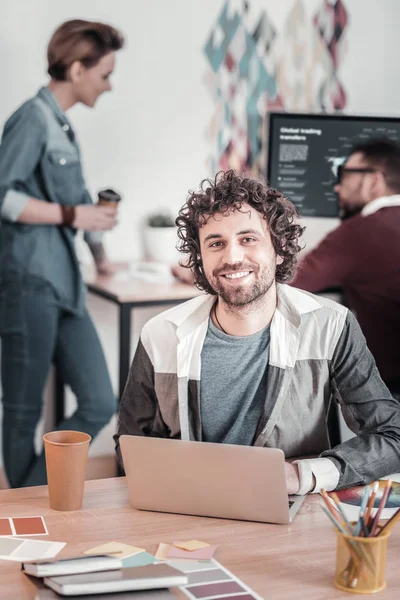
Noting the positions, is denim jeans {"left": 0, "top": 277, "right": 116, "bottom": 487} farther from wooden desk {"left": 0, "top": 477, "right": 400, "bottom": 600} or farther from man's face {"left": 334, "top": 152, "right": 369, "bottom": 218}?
wooden desk {"left": 0, "top": 477, "right": 400, "bottom": 600}

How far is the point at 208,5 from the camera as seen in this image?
3.94m

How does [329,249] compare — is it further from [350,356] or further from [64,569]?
[64,569]

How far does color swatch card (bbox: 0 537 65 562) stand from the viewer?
1358 mm

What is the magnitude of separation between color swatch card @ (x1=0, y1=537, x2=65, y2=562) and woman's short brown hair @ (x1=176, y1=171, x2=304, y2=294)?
703 mm

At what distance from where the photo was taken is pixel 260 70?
4.14 meters

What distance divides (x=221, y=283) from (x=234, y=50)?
2417 millimetres

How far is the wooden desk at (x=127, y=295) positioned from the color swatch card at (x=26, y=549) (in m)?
1.83

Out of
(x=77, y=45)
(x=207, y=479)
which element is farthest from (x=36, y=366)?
(x=207, y=479)

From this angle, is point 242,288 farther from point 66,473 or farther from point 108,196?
point 108,196

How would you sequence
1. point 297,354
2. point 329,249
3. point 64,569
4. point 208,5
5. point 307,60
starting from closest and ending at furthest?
1. point 64,569
2. point 297,354
3. point 329,249
4. point 208,5
5. point 307,60

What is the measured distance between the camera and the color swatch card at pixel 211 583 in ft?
4.06

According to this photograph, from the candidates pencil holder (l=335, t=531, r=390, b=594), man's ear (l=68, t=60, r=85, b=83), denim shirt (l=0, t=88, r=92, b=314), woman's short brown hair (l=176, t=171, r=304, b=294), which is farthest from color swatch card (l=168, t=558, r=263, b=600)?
man's ear (l=68, t=60, r=85, b=83)

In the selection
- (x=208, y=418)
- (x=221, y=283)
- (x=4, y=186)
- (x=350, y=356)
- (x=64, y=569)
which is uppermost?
(x=4, y=186)

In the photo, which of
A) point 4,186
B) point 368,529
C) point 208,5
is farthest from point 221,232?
point 208,5
